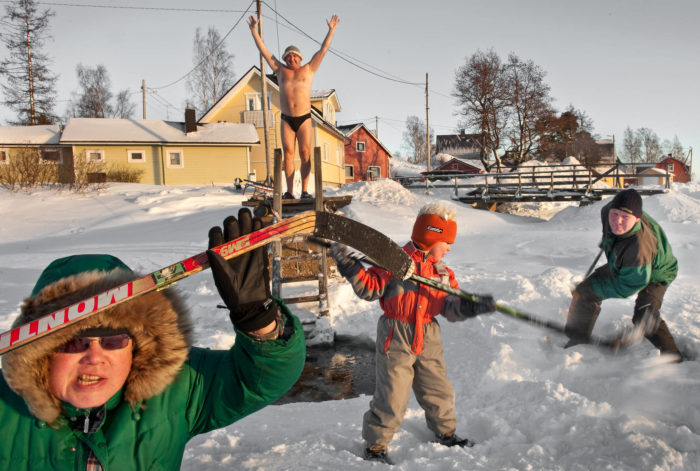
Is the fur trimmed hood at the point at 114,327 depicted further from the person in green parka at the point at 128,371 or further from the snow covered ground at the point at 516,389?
the snow covered ground at the point at 516,389

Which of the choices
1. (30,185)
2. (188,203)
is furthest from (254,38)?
(30,185)

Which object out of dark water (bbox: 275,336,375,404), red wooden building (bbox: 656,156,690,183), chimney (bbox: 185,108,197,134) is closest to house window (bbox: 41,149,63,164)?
chimney (bbox: 185,108,197,134)

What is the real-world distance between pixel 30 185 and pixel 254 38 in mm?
15484

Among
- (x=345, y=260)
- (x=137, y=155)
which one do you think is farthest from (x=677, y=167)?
(x=345, y=260)

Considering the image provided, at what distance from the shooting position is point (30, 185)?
1719 centimetres

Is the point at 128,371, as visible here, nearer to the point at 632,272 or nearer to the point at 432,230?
the point at 432,230

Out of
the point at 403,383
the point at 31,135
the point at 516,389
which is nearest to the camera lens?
the point at 403,383

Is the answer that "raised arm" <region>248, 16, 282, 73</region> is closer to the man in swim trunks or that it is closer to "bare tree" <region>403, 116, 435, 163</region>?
the man in swim trunks

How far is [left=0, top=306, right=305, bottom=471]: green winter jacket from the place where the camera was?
1.36m

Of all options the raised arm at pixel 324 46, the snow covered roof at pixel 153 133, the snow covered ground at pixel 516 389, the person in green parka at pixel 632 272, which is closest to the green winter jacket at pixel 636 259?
the person in green parka at pixel 632 272

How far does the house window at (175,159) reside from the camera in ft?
80.4

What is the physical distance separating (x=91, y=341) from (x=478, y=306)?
2194 mm

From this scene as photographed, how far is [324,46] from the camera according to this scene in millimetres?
6059

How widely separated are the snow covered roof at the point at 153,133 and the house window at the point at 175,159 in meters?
0.65
